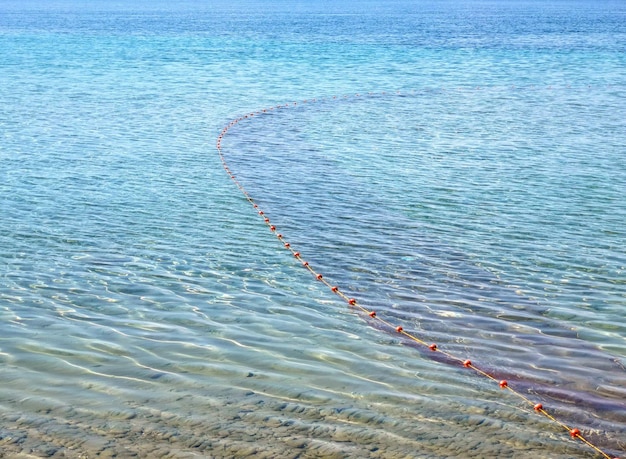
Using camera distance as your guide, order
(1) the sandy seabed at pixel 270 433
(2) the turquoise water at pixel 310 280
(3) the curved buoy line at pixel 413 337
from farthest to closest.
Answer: (2) the turquoise water at pixel 310 280 < (3) the curved buoy line at pixel 413 337 < (1) the sandy seabed at pixel 270 433

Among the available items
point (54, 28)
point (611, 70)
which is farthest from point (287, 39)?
point (611, 70)

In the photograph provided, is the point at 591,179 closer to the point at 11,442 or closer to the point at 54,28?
the point at 11,442

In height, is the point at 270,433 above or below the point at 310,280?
above

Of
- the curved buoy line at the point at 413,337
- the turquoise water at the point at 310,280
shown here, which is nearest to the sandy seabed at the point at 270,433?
the turquoise water at the point at 310,280

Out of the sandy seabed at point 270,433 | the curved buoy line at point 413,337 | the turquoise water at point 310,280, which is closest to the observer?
the sandy seabed at point 270,433

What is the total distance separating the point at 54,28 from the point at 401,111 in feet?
162

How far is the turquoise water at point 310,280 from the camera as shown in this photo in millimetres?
6906

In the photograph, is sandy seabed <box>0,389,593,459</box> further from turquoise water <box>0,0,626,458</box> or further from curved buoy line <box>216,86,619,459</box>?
curved buoy line <box>216,86,619,459</box>

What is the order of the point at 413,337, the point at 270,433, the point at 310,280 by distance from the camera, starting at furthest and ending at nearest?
the point at 310,280
the point at 413,337
the point at 270,433

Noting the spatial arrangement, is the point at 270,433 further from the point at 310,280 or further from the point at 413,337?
the point at 310,280

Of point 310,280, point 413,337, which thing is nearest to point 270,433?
point 413,337

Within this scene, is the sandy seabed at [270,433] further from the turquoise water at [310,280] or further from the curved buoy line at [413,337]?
the curved buoy line at [413,337]

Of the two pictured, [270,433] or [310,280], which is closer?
[270,433]

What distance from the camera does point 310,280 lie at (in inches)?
411
